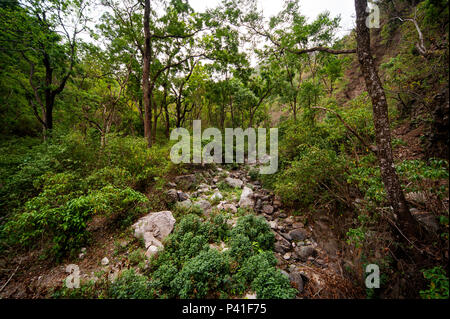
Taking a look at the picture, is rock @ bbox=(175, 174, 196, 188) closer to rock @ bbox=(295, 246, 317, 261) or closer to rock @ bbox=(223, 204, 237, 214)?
rock @ bbox=(223, 204, 237, 214)

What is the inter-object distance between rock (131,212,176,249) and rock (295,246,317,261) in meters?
3.43

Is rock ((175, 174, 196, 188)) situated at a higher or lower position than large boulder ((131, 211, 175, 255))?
higher

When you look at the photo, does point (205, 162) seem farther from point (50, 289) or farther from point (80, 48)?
point (80, 48)

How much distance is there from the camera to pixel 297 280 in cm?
287

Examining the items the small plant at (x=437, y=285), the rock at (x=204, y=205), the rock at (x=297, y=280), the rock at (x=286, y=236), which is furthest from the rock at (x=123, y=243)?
the small plant at (x=437, y=285)

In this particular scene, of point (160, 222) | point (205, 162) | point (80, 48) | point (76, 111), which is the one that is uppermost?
point (80, 48)

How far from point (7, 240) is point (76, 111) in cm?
893

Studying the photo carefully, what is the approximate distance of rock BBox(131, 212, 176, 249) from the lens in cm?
376

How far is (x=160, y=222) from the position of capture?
4.10 m

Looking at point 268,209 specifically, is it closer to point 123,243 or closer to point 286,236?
point 286,236

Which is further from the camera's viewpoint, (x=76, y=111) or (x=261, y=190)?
(x=76, y=111)

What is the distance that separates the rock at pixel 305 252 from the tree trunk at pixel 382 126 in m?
1.79

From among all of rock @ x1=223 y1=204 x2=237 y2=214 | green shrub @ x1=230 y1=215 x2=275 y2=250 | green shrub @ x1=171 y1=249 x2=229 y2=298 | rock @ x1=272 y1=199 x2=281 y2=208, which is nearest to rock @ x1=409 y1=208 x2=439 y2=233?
green shrub @ x1=230 y1=215 x2=275 y2=250

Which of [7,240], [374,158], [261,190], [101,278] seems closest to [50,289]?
[101,278]
